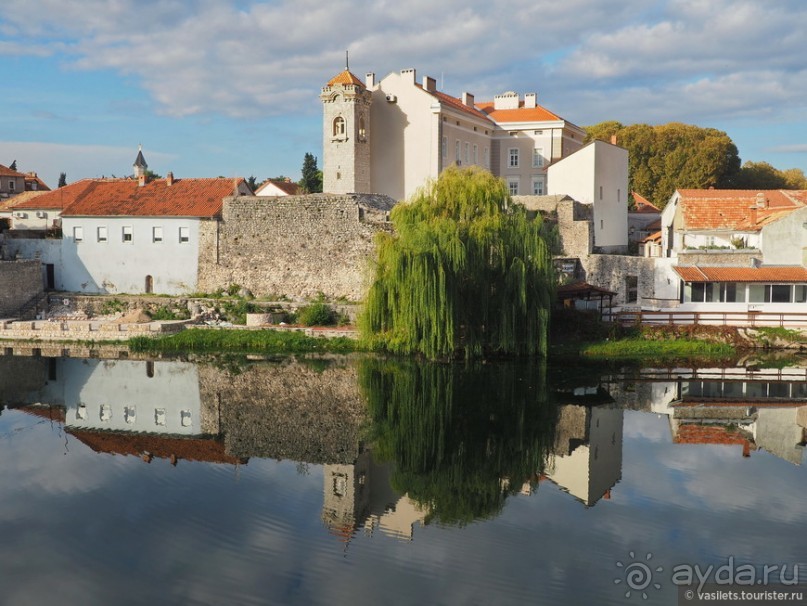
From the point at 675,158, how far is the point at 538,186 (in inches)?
533

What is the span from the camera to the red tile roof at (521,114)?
39375 mm

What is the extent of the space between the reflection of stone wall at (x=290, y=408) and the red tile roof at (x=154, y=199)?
10.9 m

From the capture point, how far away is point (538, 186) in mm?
38875

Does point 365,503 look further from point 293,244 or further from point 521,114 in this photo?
point 521,114

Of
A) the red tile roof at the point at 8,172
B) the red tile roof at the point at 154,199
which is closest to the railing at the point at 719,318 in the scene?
the red tile roof at the point at 154,199

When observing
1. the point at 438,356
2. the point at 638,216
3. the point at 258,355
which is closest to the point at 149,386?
the point at 258,355

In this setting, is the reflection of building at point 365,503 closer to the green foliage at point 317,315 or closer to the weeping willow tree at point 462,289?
the weeping willow tree at point 462,289

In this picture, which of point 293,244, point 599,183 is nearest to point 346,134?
point 293,244

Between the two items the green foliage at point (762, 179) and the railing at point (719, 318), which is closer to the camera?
the railing at point (719, 318)

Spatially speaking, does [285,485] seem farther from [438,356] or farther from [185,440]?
[438,356]

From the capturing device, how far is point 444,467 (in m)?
14.2

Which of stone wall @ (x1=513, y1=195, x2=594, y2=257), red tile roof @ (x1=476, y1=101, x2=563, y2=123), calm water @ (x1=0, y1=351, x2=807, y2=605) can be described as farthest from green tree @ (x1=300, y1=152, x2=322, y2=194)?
calm water @ (x1=0, y1=351, x2=807, y2=605)

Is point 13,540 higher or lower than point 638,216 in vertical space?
lower

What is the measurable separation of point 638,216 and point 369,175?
15661 millimetres
